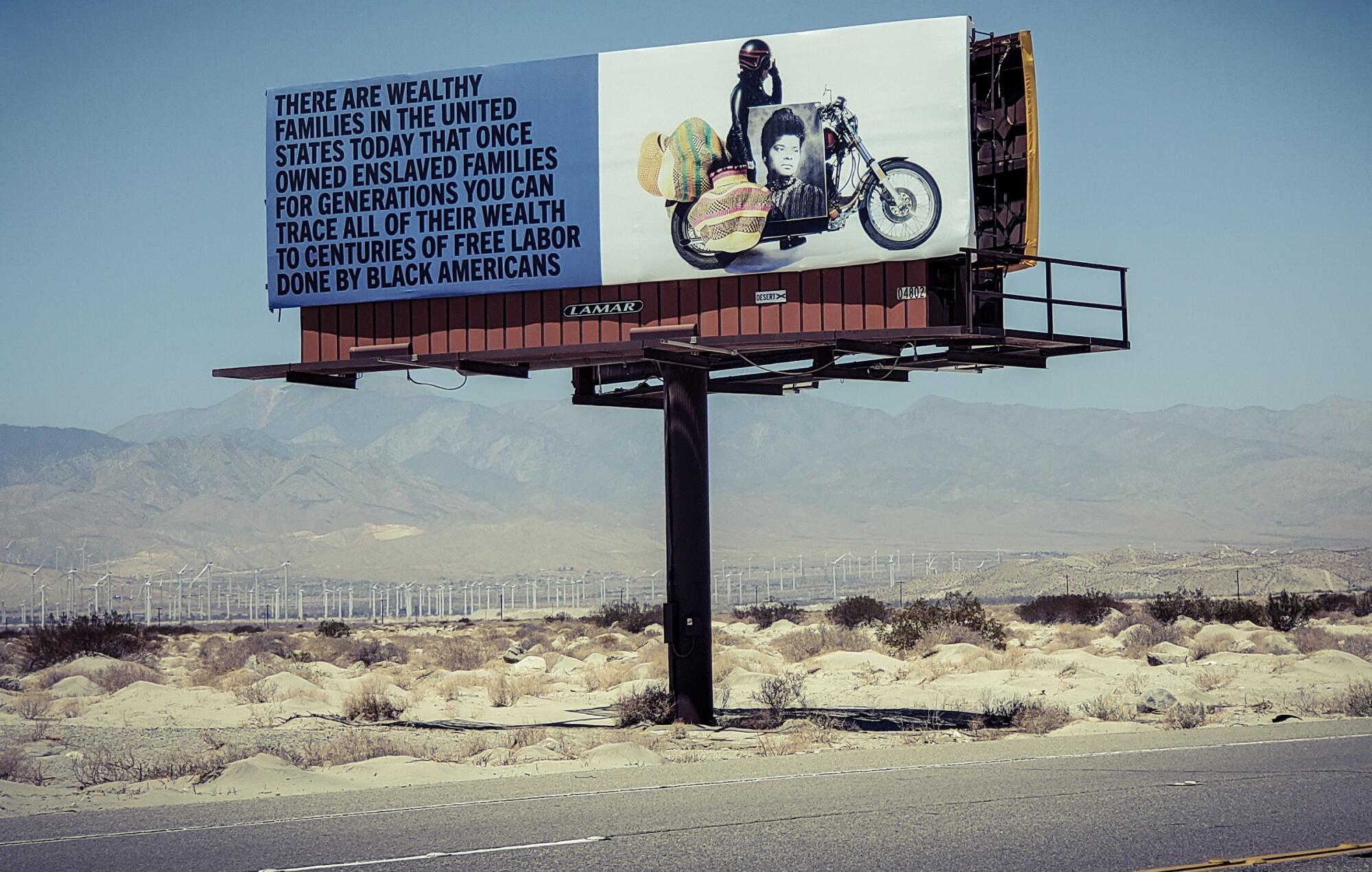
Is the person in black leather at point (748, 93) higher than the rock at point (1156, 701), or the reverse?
the person in black leather at point (748, 93)

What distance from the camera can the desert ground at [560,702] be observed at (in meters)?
19.4

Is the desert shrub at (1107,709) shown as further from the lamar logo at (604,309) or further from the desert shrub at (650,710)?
the lamar logo at (604,309)

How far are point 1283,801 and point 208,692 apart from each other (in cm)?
2264

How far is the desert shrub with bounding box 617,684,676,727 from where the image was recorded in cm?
2333

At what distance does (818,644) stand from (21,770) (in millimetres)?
25786

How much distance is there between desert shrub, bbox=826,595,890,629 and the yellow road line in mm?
42010

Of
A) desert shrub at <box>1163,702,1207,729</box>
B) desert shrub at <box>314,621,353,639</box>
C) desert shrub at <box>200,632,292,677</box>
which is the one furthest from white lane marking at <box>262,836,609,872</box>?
desert shrub at <box>314,621,353,639</box>

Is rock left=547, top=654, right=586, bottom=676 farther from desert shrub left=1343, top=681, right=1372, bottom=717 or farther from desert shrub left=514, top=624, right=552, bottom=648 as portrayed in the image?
desert shrub left=1343, top=681, right=1372, bottom=717

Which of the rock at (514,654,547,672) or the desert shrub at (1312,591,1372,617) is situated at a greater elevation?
the desert shrub at (1312,591,1372,617)

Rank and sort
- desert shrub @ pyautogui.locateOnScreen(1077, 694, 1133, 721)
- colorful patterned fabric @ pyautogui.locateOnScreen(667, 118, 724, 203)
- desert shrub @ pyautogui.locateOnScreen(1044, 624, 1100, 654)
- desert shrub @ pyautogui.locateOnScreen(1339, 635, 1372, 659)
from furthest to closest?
desert shrub @ pyautogui.locateOnScreen(1044, 624, 1100, 654) < desert shrub @ pyautogui.locateOnScreen(1339, 635, 1372, 659) < desert shrub @ pyautogui.locateOnScreen(1077, 694, 1133, 721) < colorful patterned fabric @ pyautogui.locateOnScreen(667, 118, 724, 203)

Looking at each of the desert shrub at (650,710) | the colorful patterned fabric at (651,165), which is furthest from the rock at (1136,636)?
the colorful patterned fabric at (651,165)

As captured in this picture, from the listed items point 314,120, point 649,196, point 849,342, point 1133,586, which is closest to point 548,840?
point 849,342

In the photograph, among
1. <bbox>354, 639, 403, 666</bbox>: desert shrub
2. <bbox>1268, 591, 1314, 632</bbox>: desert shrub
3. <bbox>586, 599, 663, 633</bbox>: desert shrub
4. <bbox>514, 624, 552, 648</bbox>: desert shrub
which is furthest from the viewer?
<bbox>586, 599, 663, 633</bbox>: desert shrub

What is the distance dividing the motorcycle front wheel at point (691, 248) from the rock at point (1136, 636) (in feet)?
69.2
